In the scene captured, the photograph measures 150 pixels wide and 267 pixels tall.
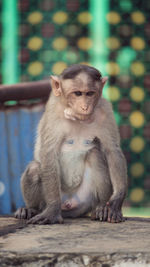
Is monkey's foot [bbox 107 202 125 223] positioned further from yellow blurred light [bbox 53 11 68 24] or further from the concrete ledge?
yellow blurred light [bbox 53 11 68 24]

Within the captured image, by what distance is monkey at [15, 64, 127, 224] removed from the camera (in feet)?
9.54

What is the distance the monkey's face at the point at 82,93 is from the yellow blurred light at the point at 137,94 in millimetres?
2290

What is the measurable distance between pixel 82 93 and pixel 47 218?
0.72m

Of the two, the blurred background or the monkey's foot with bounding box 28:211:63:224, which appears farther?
the blurred background

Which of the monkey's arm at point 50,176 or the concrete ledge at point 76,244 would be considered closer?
the concrete ledge at point 76,244

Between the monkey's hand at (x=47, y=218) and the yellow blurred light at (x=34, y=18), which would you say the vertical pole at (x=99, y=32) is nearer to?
the yellow blurred light at (x=34, y=18)

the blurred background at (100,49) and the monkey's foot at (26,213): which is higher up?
the blurred background at (100,49)

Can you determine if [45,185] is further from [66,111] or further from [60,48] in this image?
[60,48]

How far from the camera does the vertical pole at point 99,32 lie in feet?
16.4

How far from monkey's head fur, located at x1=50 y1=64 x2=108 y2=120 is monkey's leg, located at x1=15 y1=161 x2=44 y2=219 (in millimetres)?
434

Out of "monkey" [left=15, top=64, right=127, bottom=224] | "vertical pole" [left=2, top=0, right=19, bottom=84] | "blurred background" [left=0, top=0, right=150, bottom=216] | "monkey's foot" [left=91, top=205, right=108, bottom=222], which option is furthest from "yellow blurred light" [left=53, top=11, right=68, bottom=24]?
"monkey's foot" [left=91, top=205, right=108, bottom=222]

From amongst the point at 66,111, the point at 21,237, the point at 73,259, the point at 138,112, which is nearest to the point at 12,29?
the point at 138,112

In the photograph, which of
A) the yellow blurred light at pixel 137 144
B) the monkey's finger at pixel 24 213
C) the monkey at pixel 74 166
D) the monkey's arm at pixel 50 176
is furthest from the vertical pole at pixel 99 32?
the monkey's finger at pixel 24 213

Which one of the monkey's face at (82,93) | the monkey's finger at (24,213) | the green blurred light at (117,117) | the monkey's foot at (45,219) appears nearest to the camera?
the monkey's face at (82,93)
